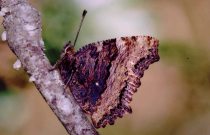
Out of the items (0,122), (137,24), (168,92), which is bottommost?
(0,122)

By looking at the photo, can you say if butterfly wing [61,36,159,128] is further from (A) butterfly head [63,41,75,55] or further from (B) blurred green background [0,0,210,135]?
(B) blurred green background [0,0,210,135]

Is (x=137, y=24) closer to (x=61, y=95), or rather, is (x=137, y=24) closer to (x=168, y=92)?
(x=168, y=92)

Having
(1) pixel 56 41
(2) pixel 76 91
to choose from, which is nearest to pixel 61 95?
(2) pixel 76 91

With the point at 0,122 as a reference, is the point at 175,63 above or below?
above

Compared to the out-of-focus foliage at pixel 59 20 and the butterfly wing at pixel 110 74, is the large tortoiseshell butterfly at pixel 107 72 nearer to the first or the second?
the butterfly wing at pixel 110 74

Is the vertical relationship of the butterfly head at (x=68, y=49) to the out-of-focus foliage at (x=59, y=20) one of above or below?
above

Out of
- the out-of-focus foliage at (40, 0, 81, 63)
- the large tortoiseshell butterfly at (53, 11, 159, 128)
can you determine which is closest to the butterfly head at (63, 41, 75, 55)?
the large tortoiseshell butterfly at (53, 11, 159, 128)

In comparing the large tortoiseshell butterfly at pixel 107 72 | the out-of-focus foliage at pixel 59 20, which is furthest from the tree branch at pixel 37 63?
the out-of-focus foliage at pixel 59 20

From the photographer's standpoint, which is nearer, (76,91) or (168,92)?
(76,91)
